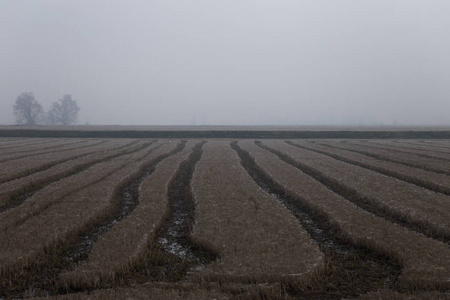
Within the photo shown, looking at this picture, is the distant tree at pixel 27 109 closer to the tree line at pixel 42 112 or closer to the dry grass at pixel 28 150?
the tree line at pixel 42 112

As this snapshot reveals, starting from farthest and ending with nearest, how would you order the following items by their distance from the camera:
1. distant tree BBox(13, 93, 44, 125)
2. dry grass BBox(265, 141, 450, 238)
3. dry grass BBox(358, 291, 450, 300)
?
distant tree BBox(13, 93, 44, 125), dry grass BBox(265, 141, 450, 238), dry grass BBox(358, 291, 450, 300)

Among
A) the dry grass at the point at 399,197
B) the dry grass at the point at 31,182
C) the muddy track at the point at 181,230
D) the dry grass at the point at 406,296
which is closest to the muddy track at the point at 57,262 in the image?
the muddy track at the point at 181,230

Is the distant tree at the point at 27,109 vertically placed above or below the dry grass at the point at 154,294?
above

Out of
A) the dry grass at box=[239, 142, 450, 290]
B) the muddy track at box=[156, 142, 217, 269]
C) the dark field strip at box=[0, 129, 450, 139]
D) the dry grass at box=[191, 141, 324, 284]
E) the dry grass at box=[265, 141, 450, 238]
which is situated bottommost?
the muddy track at box=[156, 142, 217, 269]

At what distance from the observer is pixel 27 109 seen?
135 metres

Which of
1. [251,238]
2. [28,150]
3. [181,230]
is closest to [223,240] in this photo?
[251,238]

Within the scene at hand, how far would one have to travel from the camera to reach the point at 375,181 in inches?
929

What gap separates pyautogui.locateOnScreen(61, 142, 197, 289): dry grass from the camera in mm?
9383

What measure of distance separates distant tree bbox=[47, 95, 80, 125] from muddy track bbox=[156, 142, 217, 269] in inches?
5581

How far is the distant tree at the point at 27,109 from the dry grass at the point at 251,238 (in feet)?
455

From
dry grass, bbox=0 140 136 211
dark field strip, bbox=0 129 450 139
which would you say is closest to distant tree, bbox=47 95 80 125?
dark field strip, bbox=0 129 450 139

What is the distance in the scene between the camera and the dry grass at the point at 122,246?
9383mm

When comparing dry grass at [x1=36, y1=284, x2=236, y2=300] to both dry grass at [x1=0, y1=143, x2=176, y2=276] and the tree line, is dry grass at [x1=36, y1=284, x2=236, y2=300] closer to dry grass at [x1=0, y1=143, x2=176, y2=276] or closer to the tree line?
dry grass at [x1=0, y1=143, x2=176, y2=276]

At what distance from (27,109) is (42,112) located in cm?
639
